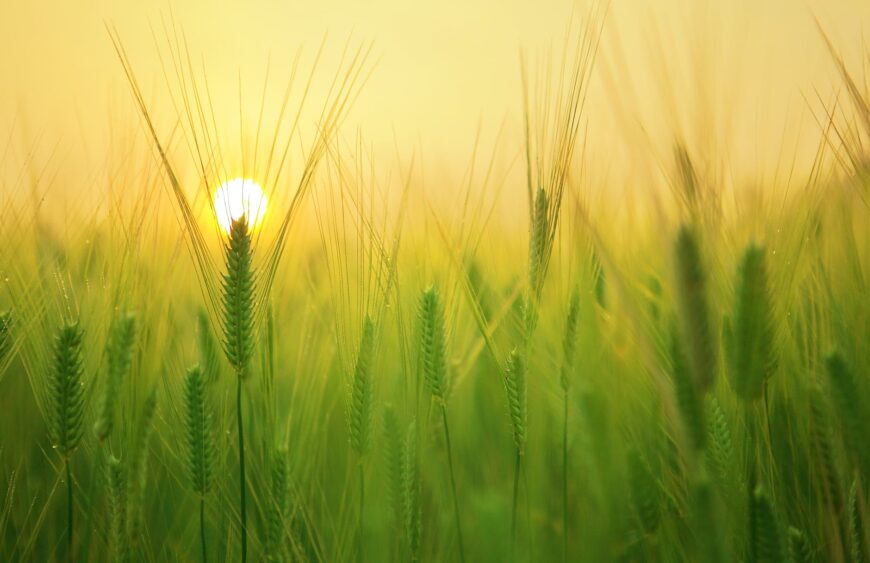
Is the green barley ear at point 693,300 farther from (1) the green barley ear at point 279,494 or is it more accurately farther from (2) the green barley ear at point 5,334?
(2) the green barley ear at point 5,334

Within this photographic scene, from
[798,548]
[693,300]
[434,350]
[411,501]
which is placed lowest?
[798,548]

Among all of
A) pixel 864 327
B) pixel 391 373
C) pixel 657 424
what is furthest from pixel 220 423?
pixel 864 327

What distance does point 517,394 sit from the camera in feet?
3.10

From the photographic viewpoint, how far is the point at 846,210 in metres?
1.15

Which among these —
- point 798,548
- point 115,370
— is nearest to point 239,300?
point 115,370

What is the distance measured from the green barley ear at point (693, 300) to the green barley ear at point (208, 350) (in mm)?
812

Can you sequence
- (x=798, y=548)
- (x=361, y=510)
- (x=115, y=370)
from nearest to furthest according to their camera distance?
(x=798, y=548), (x=115, y=370), (x=361, y=510)

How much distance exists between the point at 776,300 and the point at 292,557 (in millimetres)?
783

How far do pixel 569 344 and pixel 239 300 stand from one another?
1.58 feet

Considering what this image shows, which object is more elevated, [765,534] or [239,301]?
[239,301]

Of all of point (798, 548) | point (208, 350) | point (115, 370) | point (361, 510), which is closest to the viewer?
point (798, 548)

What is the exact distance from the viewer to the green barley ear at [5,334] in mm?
1017

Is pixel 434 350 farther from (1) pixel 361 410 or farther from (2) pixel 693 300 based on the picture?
(2) pixel 693 300

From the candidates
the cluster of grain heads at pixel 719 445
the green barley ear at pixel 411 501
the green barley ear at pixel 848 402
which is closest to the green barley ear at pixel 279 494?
the green barley ear at pixel 411 501
